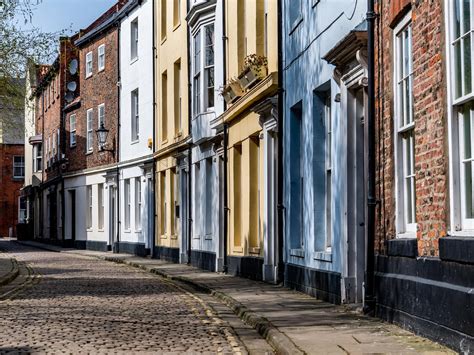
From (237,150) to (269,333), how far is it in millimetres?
11594

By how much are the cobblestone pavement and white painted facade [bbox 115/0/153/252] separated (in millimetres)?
12940

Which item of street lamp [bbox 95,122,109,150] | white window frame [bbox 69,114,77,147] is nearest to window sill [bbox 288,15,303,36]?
street lamp [bbox 95,122,109,150]

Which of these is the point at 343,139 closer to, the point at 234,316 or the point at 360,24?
the point at 360,24

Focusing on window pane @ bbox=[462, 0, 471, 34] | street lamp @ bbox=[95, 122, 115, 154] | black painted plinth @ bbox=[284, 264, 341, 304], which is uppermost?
street lamp @ bbox=[95, 122, 115, 154]

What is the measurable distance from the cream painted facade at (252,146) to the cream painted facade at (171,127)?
16.5 ft

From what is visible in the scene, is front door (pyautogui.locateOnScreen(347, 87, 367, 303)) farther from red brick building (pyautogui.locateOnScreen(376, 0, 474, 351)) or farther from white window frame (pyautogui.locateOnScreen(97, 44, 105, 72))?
white window frame (pyautogui.locateOnScreen(97, 44, 105, 72))

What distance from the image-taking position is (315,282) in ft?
45.3

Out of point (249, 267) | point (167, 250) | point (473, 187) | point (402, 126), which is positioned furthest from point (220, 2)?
point (473, 187)

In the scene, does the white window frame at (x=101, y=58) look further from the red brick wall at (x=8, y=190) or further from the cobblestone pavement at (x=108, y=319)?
the red brick wall at (x=8, y=190)

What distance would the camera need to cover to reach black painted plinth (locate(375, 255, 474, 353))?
292 inches

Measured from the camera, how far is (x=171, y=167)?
2883cm

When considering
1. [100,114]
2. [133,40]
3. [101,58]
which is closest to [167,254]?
[133,40]

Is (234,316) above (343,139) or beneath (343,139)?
beneath

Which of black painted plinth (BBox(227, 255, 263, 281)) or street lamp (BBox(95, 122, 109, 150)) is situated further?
street lamp (BBox(95, 122, 109, 150))
